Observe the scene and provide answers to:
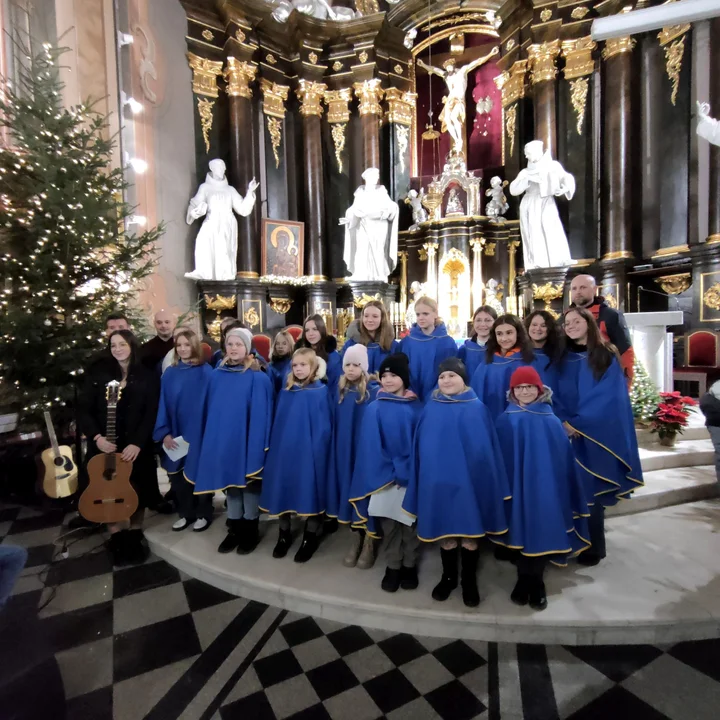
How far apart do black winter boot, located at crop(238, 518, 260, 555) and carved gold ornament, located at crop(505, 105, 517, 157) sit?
996cm

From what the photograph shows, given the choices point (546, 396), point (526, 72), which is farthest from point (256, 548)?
point (526, 72)

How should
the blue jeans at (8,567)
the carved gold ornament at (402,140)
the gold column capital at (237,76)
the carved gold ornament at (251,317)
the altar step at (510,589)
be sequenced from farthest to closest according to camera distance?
the carved gold ornament at (402,140) → the carved gold ornament at (251,317) → the gold column capital at (237,76) → the altar step at (510,589) → the blue jeans at (8,567)

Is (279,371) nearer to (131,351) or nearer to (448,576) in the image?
(131,351)

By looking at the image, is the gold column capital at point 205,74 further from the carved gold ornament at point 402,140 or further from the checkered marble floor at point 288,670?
the checkered marble floor at point 288,670

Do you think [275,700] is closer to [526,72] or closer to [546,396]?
[546,396]

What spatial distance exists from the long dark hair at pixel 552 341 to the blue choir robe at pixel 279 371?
1921 mm

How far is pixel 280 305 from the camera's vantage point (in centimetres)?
991

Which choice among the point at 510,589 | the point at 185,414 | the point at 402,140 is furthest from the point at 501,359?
the point at 402,140

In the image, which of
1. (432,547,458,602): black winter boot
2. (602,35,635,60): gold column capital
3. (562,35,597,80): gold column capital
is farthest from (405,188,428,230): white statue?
(432,547,458,602): black winter boot

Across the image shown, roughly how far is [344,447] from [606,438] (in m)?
1.70

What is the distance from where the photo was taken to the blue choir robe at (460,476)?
2.39 metres

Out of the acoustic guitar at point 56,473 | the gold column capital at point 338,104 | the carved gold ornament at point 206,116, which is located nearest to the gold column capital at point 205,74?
the carved gold ornament at point 206,116

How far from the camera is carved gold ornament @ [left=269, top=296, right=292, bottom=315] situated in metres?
9.83

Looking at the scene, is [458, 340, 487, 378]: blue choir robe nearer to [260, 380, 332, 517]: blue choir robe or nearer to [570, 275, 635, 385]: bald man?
[570, 275, 635, 385]: bald man
